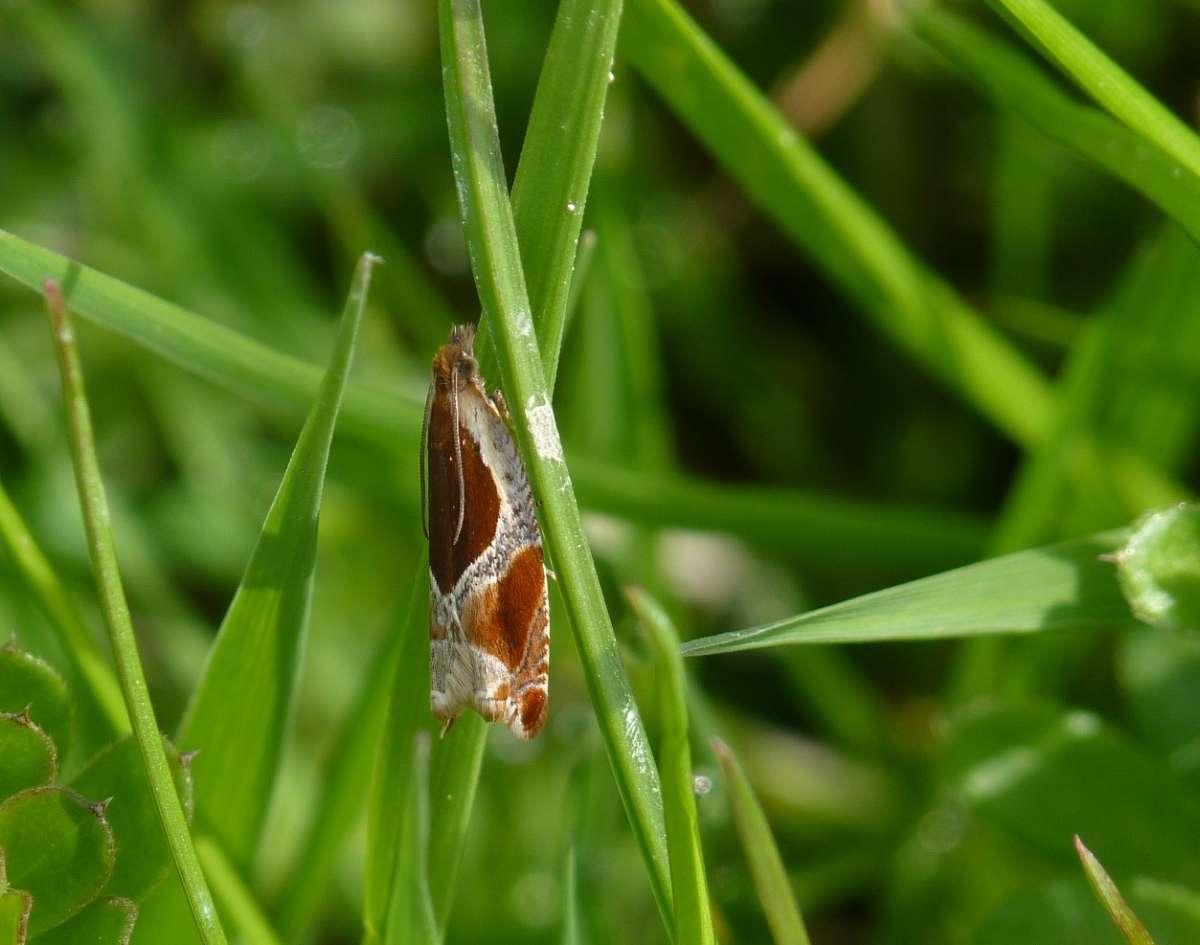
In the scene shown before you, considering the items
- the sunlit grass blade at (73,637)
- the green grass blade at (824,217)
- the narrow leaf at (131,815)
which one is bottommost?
the narrow leaf at (131,815)

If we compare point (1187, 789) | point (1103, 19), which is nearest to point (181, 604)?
point (1187, 789)

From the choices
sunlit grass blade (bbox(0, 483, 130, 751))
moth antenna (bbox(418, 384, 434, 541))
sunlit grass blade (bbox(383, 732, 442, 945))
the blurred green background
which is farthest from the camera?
the blurred green background

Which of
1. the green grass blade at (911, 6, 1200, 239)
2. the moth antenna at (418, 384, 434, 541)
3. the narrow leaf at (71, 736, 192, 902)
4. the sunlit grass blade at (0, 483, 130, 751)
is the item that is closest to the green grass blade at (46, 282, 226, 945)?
the narrow leaf at (71, 736, 192, 902)

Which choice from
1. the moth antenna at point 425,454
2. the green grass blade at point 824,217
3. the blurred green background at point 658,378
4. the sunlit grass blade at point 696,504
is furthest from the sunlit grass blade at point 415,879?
the green grass blade at point 824,217

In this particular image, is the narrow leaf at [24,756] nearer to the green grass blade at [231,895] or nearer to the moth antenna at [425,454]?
the green grass blade at [231,895]

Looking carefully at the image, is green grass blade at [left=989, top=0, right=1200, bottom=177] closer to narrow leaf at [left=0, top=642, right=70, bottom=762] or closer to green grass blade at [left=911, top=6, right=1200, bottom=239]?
green grass blade at [left=911, top=6, right=1200, bottom=239]

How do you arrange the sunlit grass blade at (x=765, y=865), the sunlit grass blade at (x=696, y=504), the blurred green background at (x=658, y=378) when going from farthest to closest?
the blurred green background at (x=658, y=378) < the sunlit grass blade at (x=696, y=504) < the sunlit grass blade at (x=765, y=865)

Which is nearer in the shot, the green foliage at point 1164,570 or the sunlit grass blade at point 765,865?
the sunlit grass blade at point 765,865
